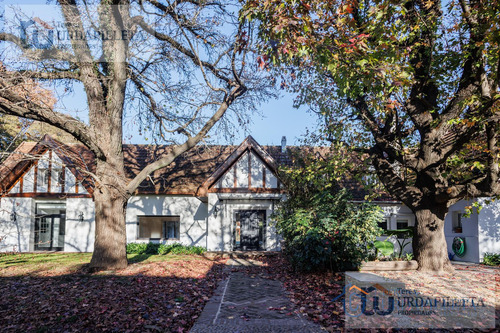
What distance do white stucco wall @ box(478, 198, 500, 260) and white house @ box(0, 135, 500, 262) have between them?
78 cm

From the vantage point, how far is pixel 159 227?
61.3 ft

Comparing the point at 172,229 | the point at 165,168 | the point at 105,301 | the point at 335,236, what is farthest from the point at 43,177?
the point at 335,236

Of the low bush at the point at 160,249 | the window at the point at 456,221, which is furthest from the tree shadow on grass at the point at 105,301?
the window at the point at 456,221

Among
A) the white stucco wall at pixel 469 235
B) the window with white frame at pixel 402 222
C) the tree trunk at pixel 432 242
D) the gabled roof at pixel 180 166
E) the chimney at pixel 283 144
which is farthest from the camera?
the chimney at pixel 283 144

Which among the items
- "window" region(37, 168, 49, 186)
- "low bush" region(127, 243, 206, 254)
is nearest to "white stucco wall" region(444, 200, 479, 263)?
"low bush" region(127, 243, 206, 254)

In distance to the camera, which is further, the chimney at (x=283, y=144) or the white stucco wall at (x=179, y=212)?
the chimney at (x=283, y=144)

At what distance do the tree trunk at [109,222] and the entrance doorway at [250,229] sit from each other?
751cm

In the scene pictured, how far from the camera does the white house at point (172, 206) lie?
55.0 feet

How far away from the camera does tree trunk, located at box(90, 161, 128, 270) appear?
409 inches

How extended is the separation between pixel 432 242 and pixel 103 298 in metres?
8.99

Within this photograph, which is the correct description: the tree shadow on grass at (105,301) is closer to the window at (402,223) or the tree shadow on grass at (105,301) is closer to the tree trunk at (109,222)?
the tree trunk at (109,222)

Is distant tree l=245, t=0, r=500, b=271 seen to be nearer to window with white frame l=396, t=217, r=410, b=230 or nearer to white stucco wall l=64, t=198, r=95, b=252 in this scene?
window with white frame l=396, t=217, r=410, b=230

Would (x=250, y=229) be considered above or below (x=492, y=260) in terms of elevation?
above

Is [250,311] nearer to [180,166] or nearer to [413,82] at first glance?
[413,82]
